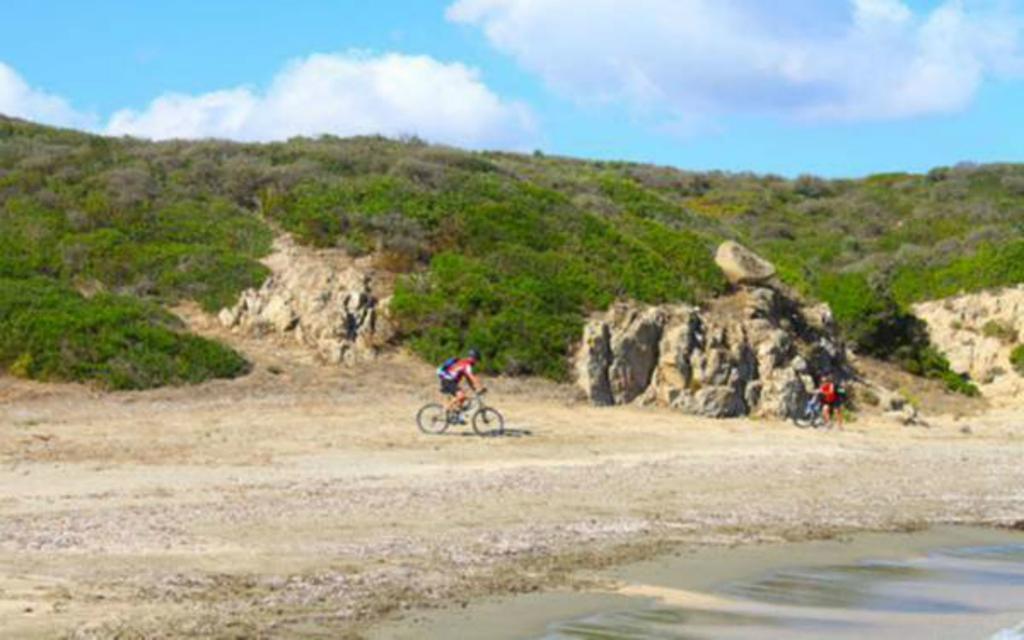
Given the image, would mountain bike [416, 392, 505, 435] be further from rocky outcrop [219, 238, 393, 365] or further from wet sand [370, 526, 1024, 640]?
wet sand [370, 526, 1024, 640]

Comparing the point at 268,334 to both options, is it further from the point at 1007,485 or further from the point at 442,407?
the point at 1007,485

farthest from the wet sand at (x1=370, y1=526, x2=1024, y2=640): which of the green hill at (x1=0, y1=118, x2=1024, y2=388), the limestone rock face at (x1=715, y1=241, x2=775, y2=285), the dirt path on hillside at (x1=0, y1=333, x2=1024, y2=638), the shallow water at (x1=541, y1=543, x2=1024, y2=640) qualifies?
the limestone rock face at (x1=715, y1=241, x2=775, y2=285)

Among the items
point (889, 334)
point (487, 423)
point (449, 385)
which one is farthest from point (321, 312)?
point (889, 334)

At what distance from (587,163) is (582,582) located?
64.5m

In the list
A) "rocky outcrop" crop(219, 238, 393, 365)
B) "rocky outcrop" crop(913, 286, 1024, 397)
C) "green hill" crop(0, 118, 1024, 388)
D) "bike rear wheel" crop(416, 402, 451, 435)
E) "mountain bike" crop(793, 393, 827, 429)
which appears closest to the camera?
"bike rear wheel" crop(416, 402, 451, 435)

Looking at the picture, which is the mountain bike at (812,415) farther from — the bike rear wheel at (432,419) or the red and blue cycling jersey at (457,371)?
the bike rear wheel at (432,419)

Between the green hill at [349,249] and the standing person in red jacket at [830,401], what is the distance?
15.3 ft

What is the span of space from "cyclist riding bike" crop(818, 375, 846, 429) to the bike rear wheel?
8.76 metres

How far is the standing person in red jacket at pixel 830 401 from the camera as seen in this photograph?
2766cm

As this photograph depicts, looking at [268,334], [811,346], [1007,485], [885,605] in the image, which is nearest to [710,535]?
[885,605]

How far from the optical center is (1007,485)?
2100 cm

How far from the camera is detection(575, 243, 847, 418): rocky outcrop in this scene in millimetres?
27438

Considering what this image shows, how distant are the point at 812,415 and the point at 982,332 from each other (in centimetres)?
1444

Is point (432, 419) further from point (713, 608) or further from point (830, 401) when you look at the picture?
point (713, 608)
